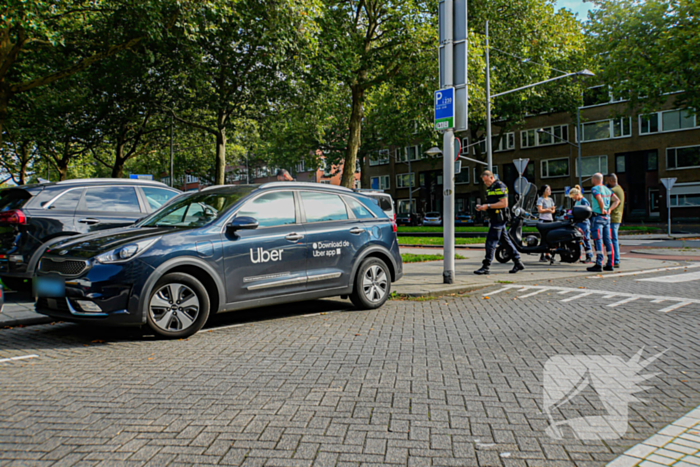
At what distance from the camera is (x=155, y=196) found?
386 inches

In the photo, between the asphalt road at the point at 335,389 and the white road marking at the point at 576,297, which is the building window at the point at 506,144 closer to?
the white road marking at the point at 576,297

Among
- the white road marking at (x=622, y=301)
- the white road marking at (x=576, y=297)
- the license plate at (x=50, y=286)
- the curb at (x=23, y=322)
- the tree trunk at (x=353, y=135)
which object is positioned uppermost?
the tree trunk at (x=353, y=135)

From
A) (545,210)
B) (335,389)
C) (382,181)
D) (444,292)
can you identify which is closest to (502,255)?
(545,210)

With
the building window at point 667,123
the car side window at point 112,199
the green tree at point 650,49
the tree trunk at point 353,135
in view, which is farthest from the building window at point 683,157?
the car side window at point 112,199

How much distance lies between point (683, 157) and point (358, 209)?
43.3 metres

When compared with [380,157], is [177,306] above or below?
below

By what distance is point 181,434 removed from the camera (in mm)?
3217

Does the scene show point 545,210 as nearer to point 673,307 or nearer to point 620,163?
point 673,307

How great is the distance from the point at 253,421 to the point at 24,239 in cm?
644

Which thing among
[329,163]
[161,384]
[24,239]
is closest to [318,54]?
[24,239]

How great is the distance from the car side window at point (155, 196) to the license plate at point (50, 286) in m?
3.76

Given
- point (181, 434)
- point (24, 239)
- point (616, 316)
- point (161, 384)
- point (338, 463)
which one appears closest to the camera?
point (338, 463)

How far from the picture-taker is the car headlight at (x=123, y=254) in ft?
18.0

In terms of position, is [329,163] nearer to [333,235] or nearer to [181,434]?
[333,235]
